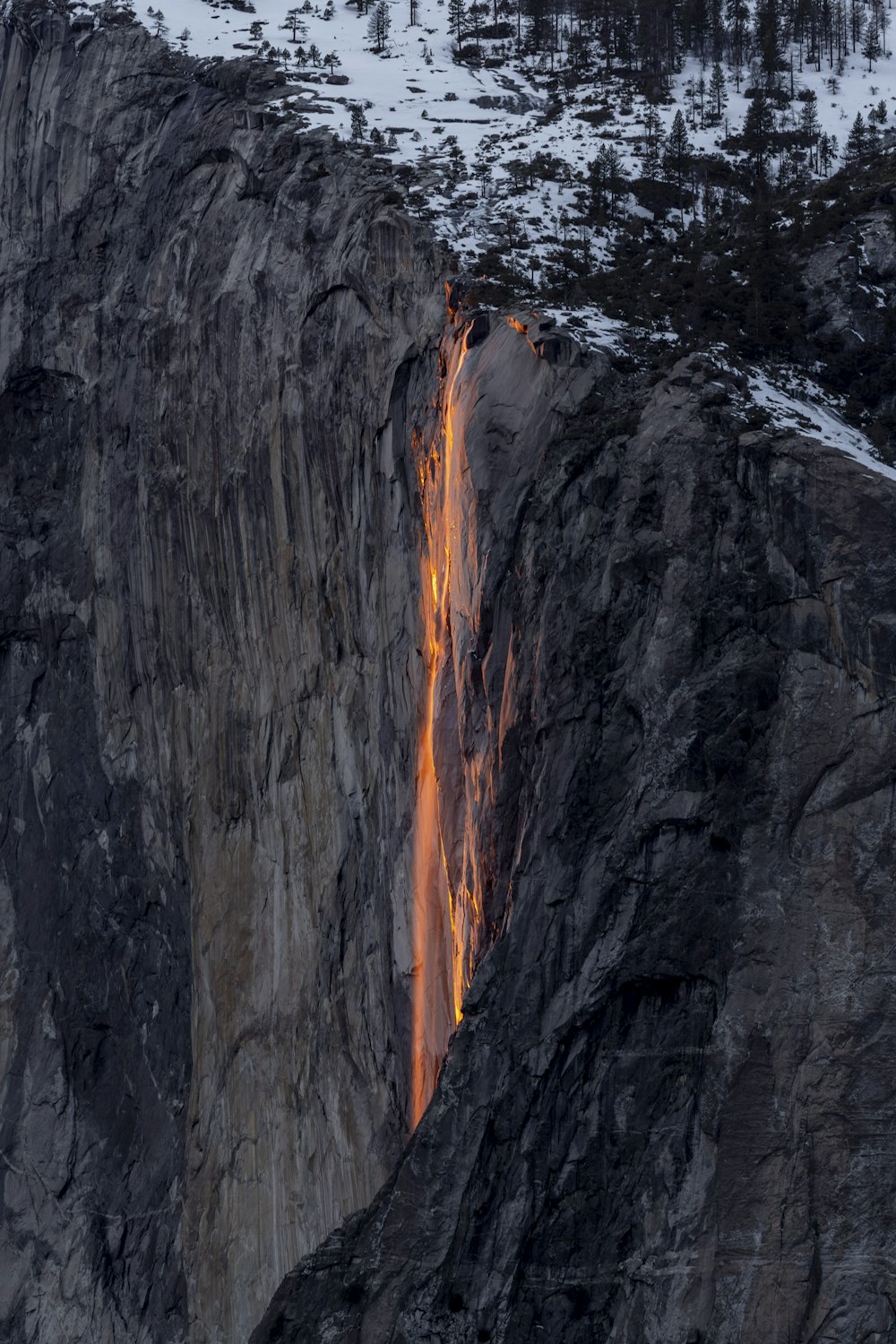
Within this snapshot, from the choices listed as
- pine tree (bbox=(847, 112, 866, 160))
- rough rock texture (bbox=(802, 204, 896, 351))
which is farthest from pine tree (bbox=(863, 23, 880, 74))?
rough rock texture (bbox=(802, 204, 896, 351))

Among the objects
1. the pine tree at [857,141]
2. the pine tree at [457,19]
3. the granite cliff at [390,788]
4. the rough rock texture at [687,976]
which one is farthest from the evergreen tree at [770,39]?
the rough rock texture at [687,976]

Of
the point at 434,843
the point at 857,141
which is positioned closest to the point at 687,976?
the point at 434,843

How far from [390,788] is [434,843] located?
2867 mm

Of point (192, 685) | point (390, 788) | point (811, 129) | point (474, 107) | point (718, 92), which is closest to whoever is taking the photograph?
point (390, 788)

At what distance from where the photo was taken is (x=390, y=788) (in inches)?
1815

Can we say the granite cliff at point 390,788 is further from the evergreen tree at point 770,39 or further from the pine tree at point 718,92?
the evergreen tree at point 770,39

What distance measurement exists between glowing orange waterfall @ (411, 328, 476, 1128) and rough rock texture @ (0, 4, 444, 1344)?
2.57 ft

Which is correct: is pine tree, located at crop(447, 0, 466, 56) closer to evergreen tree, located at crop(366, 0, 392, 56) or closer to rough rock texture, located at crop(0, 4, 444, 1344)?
evergreen tree, located at crop(366, 0, 392, 56)

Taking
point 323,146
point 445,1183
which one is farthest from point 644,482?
point 323,146

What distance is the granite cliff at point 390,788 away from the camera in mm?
33594

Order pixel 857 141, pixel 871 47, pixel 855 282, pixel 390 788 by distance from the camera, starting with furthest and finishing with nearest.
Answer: pixel 871 47 < pixel 857 141 < pixel 855 282 < pixel 390 788

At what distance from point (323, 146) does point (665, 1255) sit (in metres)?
32.4

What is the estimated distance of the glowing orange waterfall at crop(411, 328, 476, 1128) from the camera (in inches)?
1677

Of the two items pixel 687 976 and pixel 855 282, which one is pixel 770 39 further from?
pixel 687 976
